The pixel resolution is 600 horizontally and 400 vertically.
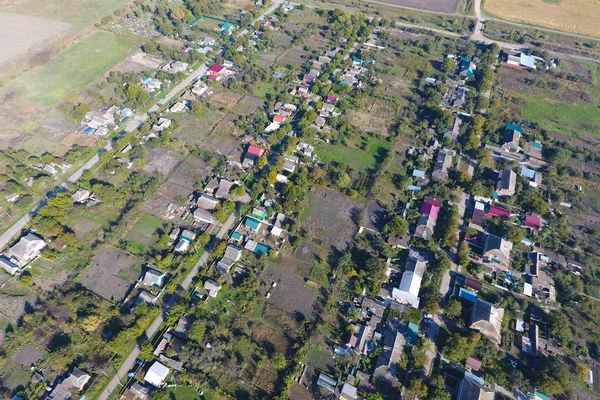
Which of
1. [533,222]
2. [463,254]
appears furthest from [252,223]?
[533,222]

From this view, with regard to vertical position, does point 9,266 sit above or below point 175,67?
below

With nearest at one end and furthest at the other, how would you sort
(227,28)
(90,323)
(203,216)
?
(90,323) < (203,216) < (227,28)

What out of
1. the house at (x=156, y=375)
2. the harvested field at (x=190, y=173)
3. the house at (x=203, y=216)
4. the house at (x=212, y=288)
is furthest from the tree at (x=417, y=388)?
the harvested field at (x=190, y=173)

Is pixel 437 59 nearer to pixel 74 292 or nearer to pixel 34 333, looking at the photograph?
pixel 74 292

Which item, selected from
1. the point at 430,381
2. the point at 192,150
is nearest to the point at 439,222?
the point at 430,381

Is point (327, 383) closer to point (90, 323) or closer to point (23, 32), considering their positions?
point (90, 323)

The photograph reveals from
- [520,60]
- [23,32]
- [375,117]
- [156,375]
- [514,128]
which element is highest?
[520,60]
